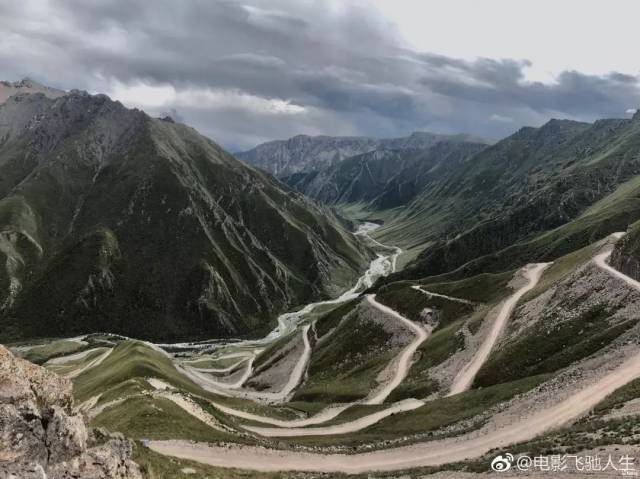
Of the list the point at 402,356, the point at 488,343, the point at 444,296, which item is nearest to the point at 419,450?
the point at 488,343

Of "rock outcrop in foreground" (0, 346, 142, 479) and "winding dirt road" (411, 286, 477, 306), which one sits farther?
"winding dirt road" (411, 286, 477, 306)

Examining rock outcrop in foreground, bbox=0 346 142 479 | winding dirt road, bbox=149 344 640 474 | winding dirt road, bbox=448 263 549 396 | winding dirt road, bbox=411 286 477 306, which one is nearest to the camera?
rock outcrop in foreground, bbox=0 346 142 479

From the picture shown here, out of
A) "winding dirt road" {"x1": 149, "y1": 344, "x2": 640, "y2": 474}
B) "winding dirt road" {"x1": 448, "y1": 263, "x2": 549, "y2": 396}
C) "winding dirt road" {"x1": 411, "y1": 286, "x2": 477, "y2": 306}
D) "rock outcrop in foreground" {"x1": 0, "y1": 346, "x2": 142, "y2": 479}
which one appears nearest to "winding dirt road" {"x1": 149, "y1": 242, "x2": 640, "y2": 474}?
"winding dirt road" {"x1": 149, "y1": 344, "x2": 640, "y2": 474}

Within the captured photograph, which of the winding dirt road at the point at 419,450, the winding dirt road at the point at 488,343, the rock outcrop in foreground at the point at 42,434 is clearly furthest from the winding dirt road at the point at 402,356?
the rock outcrop in foreground at the point at 42,434

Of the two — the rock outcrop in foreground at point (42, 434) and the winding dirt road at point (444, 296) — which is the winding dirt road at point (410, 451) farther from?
the winding dirt road at point (444, 296)

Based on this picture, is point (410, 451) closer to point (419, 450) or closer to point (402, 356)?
point (419, 450)

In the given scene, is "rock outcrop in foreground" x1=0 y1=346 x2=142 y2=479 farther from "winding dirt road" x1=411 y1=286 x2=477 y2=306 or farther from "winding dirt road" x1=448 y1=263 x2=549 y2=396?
"winding dirt road" x1=411 y1=286 x2=477 y2=306
